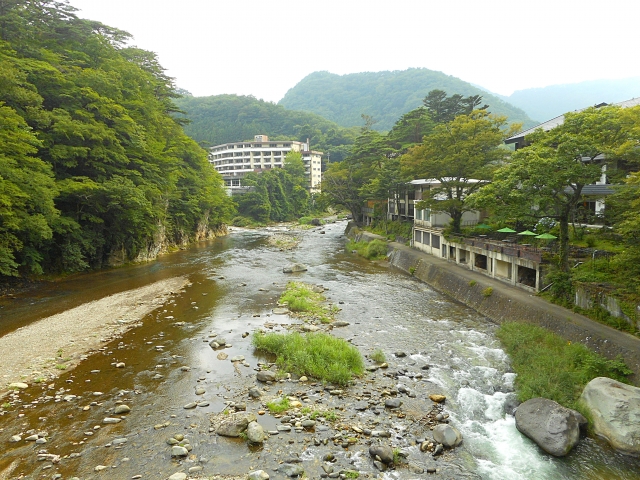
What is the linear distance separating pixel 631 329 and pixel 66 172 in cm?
3344

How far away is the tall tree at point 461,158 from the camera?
88.5 feet

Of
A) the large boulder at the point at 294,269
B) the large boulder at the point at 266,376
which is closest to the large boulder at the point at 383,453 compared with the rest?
the large boulder at the point at 266,376

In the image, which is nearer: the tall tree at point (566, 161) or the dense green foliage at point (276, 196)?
the tall tree at point (566, 161)

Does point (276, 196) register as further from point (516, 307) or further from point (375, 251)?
point (516, 307)

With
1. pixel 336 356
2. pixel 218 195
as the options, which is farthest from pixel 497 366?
pixel 218 195

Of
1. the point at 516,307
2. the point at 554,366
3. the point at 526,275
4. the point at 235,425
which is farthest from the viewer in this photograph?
the point at 526,275

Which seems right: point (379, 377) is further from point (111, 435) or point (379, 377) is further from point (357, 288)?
point (357, 288)

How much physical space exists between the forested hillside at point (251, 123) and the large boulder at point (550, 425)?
368 ft

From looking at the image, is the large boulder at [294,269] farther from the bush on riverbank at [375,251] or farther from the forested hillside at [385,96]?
the forested hillside at [385,96]

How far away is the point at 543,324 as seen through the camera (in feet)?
49.4

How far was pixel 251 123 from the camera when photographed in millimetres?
135125

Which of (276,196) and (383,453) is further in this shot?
(276,196)

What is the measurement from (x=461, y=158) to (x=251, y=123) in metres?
119

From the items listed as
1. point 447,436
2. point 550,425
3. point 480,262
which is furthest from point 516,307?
point 447,436
